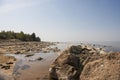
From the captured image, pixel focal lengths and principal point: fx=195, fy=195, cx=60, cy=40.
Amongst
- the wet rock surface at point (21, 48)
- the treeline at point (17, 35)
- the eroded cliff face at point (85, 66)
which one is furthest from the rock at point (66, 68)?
the treeline at point (17, 35)

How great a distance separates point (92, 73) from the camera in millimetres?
8766

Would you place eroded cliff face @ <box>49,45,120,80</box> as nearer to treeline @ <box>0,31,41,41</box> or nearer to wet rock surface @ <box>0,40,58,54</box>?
wet rock surface @ <box>0,40,58,54</box>

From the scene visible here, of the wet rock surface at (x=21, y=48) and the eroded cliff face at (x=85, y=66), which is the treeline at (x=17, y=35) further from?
the eroded cliff face at (x=85, y=66)

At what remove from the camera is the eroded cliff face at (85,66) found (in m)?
8.33

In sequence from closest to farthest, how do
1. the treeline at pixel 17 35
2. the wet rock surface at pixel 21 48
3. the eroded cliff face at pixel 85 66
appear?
the eroded cliff face at pixel 85 66
the wet rock surface at pixel 21 48
the treeline at pixel 17 35

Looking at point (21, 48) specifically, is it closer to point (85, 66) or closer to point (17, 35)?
point (85, 66)

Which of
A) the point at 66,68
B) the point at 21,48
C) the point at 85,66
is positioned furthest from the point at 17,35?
the point at 85,66

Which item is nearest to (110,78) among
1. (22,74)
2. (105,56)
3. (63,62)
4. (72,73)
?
(105,56)

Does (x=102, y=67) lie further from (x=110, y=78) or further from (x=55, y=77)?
(x=55, y=77)

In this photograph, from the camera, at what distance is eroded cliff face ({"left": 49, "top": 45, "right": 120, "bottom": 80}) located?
833cm

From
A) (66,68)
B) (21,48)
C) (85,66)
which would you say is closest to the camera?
(85,66)

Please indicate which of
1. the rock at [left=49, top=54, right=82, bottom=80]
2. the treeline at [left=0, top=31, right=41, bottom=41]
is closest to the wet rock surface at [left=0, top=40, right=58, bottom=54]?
the rock at [left=49, top=54, right=82, bottom=80]

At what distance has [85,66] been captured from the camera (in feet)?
31.4

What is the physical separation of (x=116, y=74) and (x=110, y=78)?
29cm
